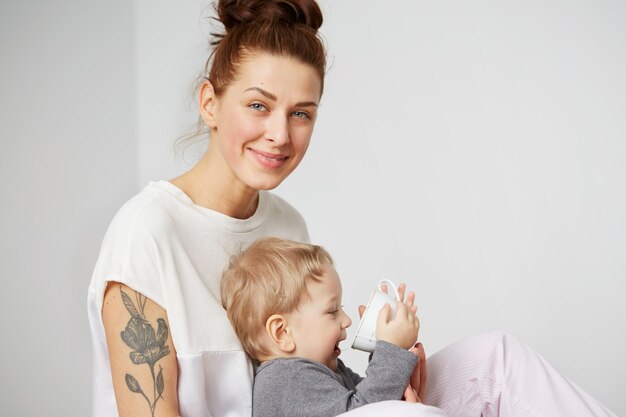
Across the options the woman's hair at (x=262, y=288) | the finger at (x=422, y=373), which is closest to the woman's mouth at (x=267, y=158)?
the woman's hair at (x=262, y=288)

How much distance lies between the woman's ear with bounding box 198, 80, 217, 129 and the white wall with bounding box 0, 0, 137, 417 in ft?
4.33

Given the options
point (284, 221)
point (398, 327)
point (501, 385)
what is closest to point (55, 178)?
point (284, 221)

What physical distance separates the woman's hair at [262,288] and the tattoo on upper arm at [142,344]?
235mm

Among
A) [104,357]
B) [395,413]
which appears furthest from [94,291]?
[395,413]

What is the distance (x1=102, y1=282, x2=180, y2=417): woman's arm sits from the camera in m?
1.75

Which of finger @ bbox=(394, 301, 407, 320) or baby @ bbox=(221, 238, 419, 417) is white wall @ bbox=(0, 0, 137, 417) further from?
finger @ bbox=(394, 301, 407, 320)

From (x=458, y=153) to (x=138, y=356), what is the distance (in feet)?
7.70

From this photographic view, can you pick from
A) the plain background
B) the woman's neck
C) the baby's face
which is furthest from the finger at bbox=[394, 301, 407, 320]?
the plain background

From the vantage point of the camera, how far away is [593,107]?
12.3 ft

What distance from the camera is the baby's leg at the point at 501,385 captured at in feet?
6.64

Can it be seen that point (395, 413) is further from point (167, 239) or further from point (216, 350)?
point (167, 239)

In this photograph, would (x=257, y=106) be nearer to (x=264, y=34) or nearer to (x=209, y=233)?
(x=264, y=34)

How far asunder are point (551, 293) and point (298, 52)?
214 cm

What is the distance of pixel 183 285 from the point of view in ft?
6.17
